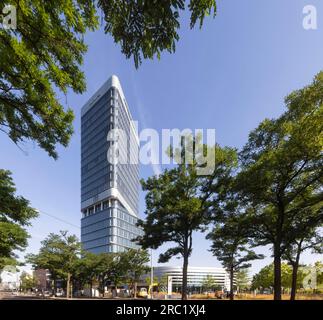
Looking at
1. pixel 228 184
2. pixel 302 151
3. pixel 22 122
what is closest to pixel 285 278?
pixel 228 184

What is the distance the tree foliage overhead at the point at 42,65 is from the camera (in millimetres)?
A: 5329

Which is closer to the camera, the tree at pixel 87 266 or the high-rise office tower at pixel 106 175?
the tree at pixel 87 266

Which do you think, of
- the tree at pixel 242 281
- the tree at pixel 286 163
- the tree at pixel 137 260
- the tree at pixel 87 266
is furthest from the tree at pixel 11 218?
the tree at pixel 242 281

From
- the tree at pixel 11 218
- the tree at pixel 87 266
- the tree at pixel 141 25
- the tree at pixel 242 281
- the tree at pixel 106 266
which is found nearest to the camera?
the tree at pixel 141 25

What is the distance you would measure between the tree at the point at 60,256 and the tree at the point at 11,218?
18929 mm

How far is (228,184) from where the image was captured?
2419 cm

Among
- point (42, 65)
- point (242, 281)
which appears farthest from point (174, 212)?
point (242, 281)

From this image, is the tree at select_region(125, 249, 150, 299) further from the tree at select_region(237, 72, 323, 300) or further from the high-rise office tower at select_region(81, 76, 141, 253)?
the high-rise office tower at select_region(81, 76, 141, 253)

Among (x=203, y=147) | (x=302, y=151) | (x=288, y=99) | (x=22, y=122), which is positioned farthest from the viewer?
(x=203, y=147)

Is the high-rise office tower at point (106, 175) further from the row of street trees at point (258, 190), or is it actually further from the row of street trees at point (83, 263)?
the row of street trees at point (258, 190)

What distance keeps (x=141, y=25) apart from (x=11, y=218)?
41.9 ft

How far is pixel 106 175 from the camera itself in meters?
125

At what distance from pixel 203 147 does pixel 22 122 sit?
1900cm
